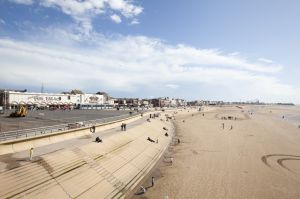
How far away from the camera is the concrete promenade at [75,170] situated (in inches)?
720

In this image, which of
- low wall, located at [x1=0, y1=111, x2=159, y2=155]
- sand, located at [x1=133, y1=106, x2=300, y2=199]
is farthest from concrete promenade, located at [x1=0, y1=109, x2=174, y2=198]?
sand, located at [x1=133, y1=106, x2=300, y2=199]

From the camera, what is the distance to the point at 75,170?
2277cm

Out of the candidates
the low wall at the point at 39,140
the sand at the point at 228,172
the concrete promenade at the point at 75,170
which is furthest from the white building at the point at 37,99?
the concrete promenade at the point at 75,170

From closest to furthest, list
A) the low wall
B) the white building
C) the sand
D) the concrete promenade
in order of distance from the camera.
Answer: the concrete promenade
the low wall
the sand
the white building

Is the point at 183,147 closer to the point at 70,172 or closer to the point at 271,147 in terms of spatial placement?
the point at 271,147

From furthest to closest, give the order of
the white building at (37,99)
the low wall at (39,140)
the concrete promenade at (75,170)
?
the white building at (37,99), the low wall at (39,140), the concrete promenade at (75,170)

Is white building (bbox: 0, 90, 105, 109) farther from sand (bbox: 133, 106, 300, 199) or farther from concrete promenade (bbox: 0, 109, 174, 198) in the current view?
concrete promenade (bbox: 0, 109, 174, 198)

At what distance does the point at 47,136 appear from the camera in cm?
2914

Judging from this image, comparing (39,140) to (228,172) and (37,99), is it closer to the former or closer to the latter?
(228,172)

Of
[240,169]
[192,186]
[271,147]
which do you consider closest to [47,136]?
[192,186]

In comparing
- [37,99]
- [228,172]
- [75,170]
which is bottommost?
[228,172]

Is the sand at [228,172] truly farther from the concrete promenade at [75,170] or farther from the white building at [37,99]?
the white building at [37,99]

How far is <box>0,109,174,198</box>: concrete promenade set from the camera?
720 inches

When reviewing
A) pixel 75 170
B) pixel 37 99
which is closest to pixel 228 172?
pixel 75 170
